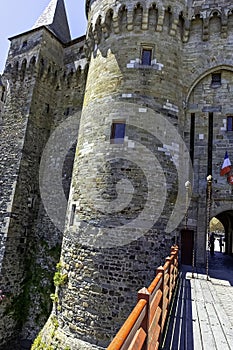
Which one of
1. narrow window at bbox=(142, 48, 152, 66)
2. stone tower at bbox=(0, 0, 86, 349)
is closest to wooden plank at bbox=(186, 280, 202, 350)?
narrow window at bbox=(142, 48, 152, 66)

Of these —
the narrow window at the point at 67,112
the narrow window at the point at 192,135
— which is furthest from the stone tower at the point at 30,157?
the narrow window at the point at 192,135

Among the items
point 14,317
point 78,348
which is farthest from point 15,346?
point 78,348

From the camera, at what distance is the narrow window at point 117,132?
27.8ft

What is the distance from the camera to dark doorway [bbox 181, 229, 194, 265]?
Answer: 898 cm

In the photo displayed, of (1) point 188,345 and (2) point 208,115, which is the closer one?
(1) point 188,345

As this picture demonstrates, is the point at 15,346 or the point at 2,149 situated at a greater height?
the point at 2,149

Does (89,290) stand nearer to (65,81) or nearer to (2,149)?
(2,149)

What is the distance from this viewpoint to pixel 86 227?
26.5 feet

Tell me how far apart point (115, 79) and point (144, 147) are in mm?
2707

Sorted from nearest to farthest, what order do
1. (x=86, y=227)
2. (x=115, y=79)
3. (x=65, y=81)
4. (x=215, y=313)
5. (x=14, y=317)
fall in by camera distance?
(x=215, y=313)
(x=86, y=227)
(x=115, y=79)
(x=14, y=317)
(x=65, y=81)

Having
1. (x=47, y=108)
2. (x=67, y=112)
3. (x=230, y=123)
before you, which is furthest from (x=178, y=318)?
(x=47, y=108)

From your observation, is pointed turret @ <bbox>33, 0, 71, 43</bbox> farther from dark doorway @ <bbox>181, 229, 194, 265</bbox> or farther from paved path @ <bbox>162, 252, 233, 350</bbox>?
paved path @ <bbox>162, 252, 233, 350</bbox>

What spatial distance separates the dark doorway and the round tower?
0.90 m

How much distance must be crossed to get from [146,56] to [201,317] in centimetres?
832
